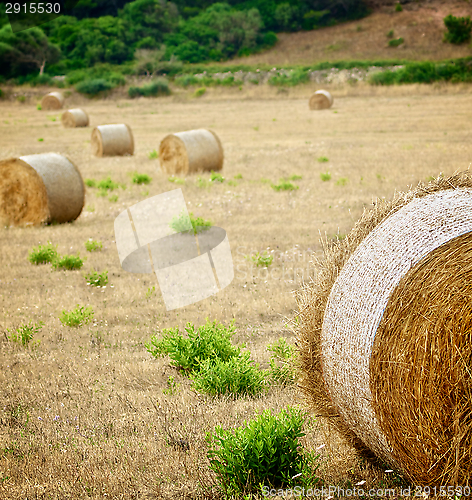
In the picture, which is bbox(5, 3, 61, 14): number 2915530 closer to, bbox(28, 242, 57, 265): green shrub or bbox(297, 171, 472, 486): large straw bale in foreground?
bbox(28, 242, 57, 265): green shrub

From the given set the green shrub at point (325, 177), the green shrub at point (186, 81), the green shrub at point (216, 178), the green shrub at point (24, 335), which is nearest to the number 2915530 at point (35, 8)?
the green shrub at point (216, 178)

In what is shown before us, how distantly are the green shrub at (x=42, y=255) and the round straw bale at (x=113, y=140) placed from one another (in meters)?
10.7

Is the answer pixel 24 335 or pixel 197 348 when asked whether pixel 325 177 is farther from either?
pixel 24 335

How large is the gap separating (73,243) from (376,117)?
1985cm

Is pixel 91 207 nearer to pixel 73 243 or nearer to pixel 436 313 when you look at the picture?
pixel 73 243

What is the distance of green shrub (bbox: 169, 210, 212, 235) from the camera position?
9.35 metres

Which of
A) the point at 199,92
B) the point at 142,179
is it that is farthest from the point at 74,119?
the point at 199,92

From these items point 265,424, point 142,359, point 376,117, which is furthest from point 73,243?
point 376,117

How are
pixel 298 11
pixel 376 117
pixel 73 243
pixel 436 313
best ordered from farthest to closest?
pixel 298 11, pixel 376 117, pixel 73 243, pixel 436 313

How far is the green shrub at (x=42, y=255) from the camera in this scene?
8328mm

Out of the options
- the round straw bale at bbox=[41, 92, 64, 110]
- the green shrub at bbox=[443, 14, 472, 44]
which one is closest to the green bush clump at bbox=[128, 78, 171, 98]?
the round straw bale at bbox=[41, 92, 64, 110]

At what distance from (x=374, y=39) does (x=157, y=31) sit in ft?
92.9

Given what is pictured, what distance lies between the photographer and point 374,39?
232 feet

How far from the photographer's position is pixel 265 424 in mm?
3309
